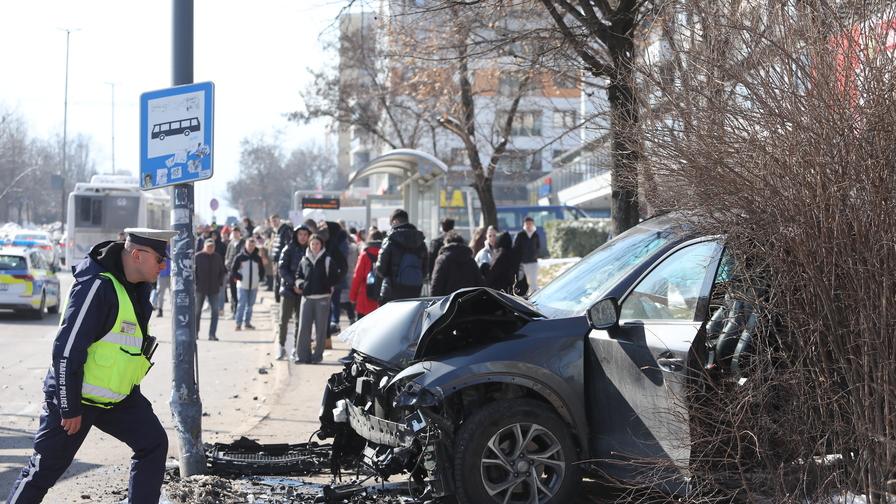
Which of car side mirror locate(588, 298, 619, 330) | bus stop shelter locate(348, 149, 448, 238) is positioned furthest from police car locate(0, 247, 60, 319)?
car side mirror locate(588, 298, 619, 330)

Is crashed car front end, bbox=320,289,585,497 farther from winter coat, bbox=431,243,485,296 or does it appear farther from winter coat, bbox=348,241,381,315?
winter coat, bbox=348,241,381,315

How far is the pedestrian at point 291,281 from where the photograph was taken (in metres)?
14.5

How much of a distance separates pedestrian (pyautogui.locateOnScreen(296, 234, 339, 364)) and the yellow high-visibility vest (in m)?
8.04

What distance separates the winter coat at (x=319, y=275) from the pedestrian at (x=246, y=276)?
5618 millimetres

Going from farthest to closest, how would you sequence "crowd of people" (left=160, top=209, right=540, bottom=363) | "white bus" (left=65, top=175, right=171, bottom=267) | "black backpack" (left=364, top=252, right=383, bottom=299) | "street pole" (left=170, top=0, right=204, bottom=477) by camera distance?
"white bus" (left=65, top=175, right=171, bottom=267) < "black backpack" (left=364, top=252, right=383, bottom=299) < "crowd of people" (left=160, top=209, right=540, bottom=363) < "street pole" (left=170, top=0, right=204, bottom=477)

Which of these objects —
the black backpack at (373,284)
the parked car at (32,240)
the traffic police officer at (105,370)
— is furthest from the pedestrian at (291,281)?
the parked car at (32,240)

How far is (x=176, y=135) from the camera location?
7266 millimetres

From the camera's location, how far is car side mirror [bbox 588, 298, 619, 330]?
593cm

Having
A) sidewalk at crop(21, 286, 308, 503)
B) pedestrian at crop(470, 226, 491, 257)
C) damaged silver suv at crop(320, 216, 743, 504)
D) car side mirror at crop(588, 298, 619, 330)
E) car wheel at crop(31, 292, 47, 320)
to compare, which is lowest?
sidewalk at crop(21, 286, 308, 503)

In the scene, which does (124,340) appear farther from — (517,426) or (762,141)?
(762,141)

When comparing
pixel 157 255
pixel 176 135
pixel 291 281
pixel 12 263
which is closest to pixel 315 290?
pixel 291 281

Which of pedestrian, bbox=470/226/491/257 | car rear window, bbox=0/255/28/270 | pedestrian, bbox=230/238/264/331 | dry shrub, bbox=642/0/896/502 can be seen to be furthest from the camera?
car rear window, bbox=0/255/28/270

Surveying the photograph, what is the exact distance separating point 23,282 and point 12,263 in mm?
469

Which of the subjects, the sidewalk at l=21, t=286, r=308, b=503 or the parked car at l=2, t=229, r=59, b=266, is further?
the parked car at l=2, t=229, r=59, b=266
